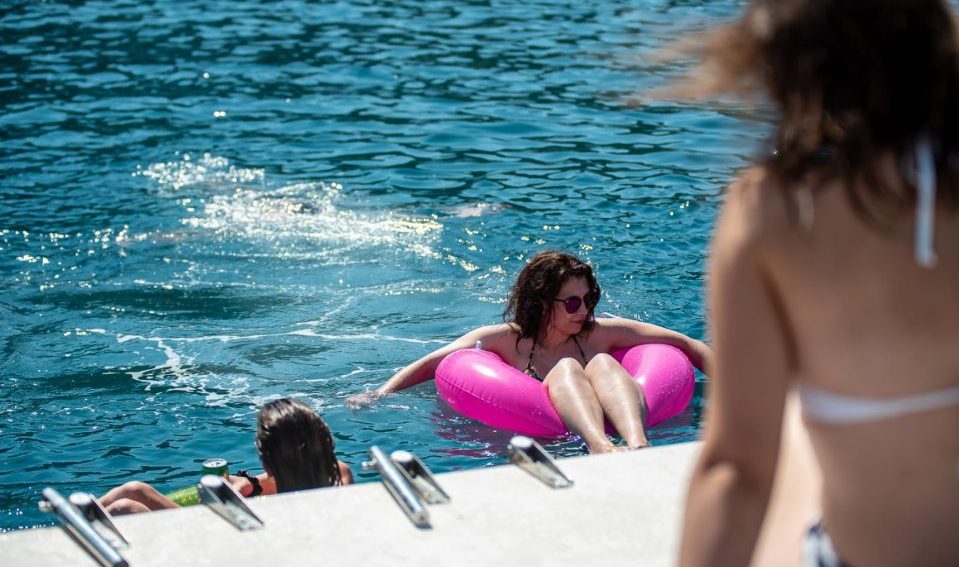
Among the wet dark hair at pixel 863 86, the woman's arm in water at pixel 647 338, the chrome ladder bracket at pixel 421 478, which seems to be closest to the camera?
the wet dark hair at pixel 863 86

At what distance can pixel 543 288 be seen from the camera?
6180mm

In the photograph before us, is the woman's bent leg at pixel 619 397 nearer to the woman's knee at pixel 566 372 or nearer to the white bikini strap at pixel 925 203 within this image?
the woman's knee at pixel 566 372

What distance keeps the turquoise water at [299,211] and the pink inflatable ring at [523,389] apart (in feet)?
0.34

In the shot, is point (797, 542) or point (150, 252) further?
point (150, 252)

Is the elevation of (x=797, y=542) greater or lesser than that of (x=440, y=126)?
greater

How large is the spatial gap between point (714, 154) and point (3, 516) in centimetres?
714

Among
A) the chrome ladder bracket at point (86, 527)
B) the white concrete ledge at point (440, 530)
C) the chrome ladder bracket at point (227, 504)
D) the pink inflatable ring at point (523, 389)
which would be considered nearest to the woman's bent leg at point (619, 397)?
the pink inflatable ring at point (523, 389)

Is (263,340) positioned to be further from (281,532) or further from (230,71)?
(230,71)

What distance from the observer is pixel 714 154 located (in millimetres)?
10727

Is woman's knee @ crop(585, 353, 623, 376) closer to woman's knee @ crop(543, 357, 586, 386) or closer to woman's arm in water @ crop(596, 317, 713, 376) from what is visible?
woman's knee @ crop(543, 357, 586, 386)

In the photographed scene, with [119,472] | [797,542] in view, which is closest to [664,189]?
[119,472]

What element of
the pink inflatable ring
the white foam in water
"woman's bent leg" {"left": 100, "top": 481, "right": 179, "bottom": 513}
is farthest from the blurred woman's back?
the white foam in water

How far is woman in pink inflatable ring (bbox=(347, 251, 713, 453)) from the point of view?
570 cm

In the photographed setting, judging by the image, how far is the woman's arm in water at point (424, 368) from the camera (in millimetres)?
6281
